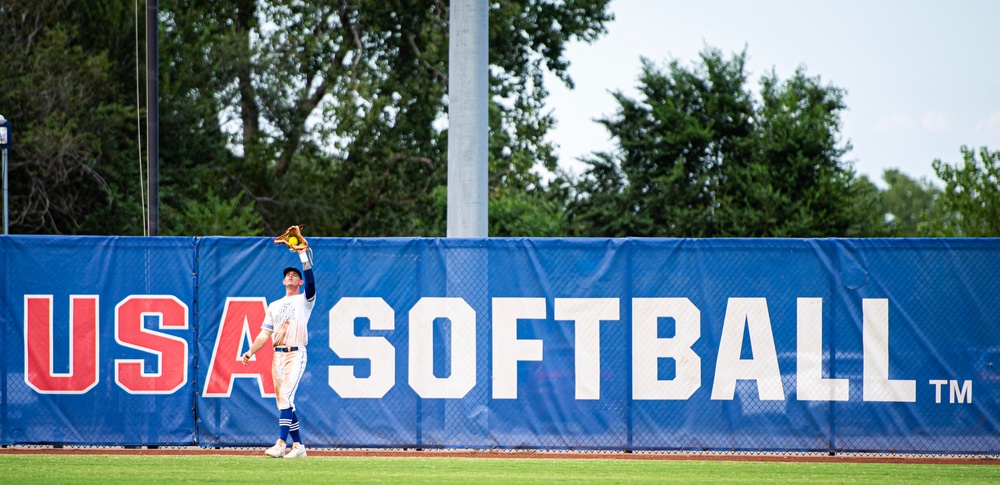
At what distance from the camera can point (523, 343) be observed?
33.3ft

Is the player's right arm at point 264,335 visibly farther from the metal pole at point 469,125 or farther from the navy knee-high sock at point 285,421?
the metal pole at point 469,125

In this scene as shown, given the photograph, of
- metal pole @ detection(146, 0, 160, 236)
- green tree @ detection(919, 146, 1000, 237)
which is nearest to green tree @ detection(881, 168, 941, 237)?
green tree @ detection(919, 146, 1000, 237)

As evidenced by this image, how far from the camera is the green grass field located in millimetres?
8352

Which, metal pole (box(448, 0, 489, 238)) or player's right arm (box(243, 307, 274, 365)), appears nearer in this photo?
player's right arm (box(243, 307, 274, 365))

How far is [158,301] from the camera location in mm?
10312

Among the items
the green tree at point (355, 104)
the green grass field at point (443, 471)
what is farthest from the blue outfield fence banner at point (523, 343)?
the green tree at point (355, 104)

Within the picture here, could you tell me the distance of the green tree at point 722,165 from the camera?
33.9 m

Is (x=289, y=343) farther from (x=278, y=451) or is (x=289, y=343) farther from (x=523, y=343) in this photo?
(x=523, y=343)

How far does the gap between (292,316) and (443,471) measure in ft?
6.61

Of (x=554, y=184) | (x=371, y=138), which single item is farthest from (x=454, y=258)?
(x=554, y=184)

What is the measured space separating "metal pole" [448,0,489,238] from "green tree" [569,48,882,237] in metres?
22.4

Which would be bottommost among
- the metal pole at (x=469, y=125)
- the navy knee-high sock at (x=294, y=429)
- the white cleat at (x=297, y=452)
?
the white cleat at (x=297, y=452)

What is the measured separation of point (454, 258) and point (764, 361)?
3.12 m

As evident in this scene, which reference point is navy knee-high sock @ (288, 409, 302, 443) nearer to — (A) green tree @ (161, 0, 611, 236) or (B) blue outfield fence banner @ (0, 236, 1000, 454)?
(B) blue outfield fence banner @ (0, 236, 1000, 454)
